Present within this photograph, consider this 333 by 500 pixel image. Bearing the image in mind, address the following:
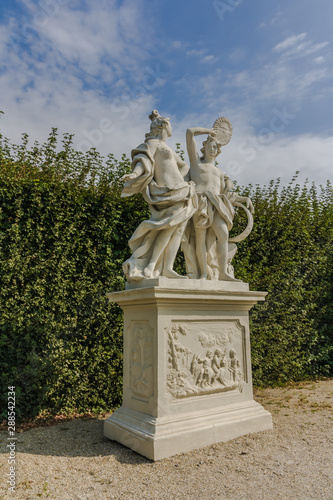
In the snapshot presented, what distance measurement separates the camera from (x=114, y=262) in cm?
541

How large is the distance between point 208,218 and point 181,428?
2234 millimetres

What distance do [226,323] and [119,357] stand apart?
1932 millimetres

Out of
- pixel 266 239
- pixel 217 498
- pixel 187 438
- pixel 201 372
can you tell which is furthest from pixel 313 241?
pixel 217 498

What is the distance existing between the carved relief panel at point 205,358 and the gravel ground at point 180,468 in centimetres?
56

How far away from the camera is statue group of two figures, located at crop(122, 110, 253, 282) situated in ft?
12.6

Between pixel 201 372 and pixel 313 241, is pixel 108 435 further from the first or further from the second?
pixel 313 241

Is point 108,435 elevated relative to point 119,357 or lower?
lower

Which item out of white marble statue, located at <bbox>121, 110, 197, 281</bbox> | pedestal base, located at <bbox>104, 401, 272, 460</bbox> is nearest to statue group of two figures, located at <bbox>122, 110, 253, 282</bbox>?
white marble statue, located at <bbox>121, 110, 197, 281</bbox>

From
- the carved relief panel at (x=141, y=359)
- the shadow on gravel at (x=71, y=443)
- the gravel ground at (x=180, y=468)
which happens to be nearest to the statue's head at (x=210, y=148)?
the carved relief panel at (x=141, y=359)

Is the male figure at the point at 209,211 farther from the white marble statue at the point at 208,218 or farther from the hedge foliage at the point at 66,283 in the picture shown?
the hedge foliage at the point at 66,283

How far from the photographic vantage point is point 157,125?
13.5ft

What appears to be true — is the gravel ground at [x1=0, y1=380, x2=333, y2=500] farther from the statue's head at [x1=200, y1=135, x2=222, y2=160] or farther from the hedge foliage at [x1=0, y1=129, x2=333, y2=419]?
the statue's head at [x1=200, y1=135, x2=222, y2=160]

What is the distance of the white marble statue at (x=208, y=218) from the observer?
4223 mm

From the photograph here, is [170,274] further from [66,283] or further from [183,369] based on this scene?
[66,283]
